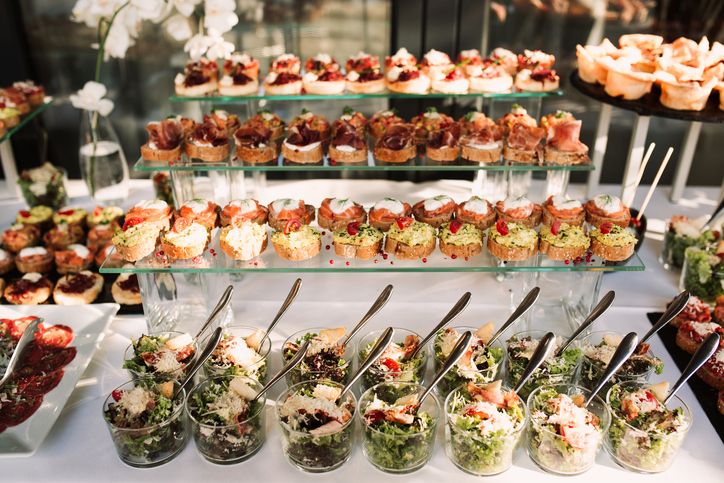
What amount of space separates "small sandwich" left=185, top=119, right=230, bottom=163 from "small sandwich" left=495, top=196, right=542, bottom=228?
3.58 feet

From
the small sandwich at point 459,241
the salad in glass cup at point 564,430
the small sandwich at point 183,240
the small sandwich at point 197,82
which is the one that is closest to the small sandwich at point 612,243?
the small sandwich at point 459,241

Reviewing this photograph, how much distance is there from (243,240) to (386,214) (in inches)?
20.5

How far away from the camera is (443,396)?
2047mm

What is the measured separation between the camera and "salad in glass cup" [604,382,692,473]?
177cm

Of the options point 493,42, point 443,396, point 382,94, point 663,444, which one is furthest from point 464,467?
point 493,42

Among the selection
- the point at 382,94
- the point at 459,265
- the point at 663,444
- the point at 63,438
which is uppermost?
the point at 382,94

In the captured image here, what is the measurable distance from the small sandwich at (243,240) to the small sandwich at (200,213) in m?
0.11

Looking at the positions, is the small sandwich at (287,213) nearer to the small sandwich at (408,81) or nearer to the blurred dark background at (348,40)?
the small sandwich at (408,81)

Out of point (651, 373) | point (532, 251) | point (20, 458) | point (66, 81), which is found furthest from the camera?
point (66, 81)

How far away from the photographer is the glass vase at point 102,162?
3213 mm

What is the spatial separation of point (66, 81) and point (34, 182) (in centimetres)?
81

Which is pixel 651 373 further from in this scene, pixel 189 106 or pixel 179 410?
pixel 189 106

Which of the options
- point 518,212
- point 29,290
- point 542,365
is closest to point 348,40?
point 518,212

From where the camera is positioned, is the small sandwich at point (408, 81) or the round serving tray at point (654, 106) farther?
the small sandwich at point (408, 81)
